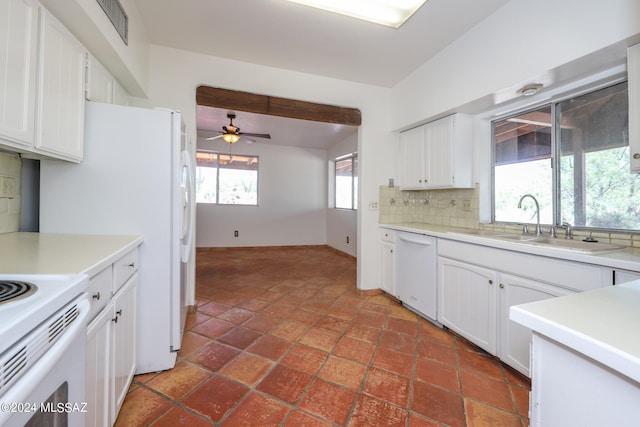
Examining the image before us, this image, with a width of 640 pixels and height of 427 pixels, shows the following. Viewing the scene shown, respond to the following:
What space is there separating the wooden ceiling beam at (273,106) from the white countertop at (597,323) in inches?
108

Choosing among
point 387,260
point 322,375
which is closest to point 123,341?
point 322,375

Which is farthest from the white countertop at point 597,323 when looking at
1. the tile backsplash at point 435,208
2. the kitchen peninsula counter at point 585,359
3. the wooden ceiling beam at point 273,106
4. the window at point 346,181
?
the window at point 346,181

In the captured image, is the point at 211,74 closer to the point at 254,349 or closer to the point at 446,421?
the point at 254,349

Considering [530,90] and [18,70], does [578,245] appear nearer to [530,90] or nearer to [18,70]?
[530,90]

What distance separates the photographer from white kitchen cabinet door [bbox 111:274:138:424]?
3.94 feet

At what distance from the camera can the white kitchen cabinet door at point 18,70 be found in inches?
42.1

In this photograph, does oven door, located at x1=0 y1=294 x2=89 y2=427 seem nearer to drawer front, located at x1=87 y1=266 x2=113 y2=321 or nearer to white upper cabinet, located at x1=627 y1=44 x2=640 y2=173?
drawer front, located at x1=87 y1=266 x2=113 y2=321

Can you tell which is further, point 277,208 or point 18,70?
point 277,208

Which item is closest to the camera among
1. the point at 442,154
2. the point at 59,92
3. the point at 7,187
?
the point at 59,92

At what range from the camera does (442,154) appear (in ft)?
8.90

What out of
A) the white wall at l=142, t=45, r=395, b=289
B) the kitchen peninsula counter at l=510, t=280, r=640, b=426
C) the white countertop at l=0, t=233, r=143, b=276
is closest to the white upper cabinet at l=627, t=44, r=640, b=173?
the kitchen peninsula counter at l=510, t=280, r=640, b=426

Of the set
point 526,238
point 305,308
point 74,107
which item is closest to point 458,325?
point 526,238

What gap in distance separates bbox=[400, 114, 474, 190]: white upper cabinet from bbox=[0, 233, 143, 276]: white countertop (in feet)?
8.77

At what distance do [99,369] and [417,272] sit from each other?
7.98 feet
